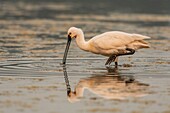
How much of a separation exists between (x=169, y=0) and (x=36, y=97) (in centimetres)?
4627

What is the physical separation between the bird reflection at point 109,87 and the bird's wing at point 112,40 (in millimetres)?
2050

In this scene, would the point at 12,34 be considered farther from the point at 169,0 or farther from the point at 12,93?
the point at 169,0

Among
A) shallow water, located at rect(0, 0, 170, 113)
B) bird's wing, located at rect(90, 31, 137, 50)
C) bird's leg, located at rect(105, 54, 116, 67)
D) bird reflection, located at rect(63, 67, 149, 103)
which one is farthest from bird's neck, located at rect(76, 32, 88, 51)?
bird reflection, located at rect(63, 67, 149, 103)

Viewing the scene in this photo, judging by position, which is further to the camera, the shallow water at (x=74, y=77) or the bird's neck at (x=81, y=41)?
the bird's neck at (x=81, y=41)

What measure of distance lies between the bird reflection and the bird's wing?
2.05 m

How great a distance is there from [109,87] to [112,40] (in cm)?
413

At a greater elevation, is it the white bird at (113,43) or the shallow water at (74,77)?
the white bird at (113,43)

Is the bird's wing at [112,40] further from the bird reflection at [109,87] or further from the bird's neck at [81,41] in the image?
the bird reflection at [109,87]

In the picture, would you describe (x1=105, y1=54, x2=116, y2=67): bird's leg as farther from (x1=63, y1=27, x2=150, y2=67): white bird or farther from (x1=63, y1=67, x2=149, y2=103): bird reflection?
(x1=63, y1=67, x2=149, y2=103): bird reflection

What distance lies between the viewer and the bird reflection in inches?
543

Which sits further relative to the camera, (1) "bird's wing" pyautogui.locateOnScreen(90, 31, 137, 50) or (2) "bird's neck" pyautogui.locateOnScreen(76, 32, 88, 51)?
(2) "bird's neck" pyautogui.locateOnScreen(76, 32, 88, 51)

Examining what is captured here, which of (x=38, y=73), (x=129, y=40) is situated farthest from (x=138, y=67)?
(x=38, y=73)

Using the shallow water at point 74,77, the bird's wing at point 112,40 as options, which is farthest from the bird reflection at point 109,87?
the bird's wing at point 112,40

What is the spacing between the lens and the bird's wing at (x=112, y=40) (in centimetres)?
1859
